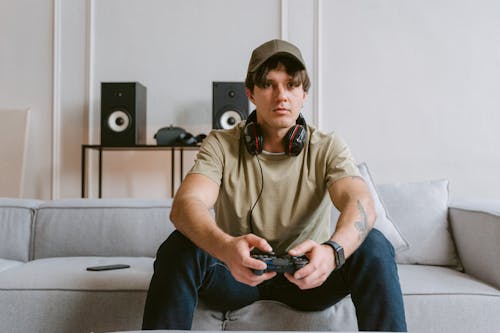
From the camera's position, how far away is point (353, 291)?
49.3 inches

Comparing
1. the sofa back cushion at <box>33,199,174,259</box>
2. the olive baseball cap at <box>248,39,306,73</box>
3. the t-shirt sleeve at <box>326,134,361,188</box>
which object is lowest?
the sofa back cushion at <box>33,199,174,259</box>

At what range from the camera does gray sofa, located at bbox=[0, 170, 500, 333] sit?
1.44 m

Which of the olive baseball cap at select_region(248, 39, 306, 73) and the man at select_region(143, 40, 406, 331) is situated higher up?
the olive baseball cap at select_region(248, 39, 306, 73)

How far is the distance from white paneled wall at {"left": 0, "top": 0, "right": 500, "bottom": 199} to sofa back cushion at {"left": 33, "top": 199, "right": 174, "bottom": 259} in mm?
1019

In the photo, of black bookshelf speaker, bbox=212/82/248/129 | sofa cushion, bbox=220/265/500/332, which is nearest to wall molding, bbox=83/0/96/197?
black bookshelf speaker, bbox=212/82/248/129

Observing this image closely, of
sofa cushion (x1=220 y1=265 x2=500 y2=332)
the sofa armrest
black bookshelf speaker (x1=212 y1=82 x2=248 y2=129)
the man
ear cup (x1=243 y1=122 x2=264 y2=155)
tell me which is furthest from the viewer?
black bookshelf speaker (x1=212 y1=82 x2=248 y2=129)

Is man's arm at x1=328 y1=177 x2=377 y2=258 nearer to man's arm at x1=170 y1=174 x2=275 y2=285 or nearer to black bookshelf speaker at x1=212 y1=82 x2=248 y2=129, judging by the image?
man's arm at x1=170 y1=174 x2=275 y2=285

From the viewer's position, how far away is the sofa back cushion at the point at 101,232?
1.99m

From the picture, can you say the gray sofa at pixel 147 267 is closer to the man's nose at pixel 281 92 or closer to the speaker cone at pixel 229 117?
the man's nose at pixel 281 92

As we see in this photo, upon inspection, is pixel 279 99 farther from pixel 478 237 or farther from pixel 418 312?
pixel 478 237

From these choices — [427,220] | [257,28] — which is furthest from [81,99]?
[427,220]

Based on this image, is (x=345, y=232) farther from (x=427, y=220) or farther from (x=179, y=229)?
(x=427, y=220)

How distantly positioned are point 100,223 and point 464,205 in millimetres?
1441

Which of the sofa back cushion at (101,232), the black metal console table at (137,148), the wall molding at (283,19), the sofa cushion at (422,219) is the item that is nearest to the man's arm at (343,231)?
the sofa cushion at (422,219)
